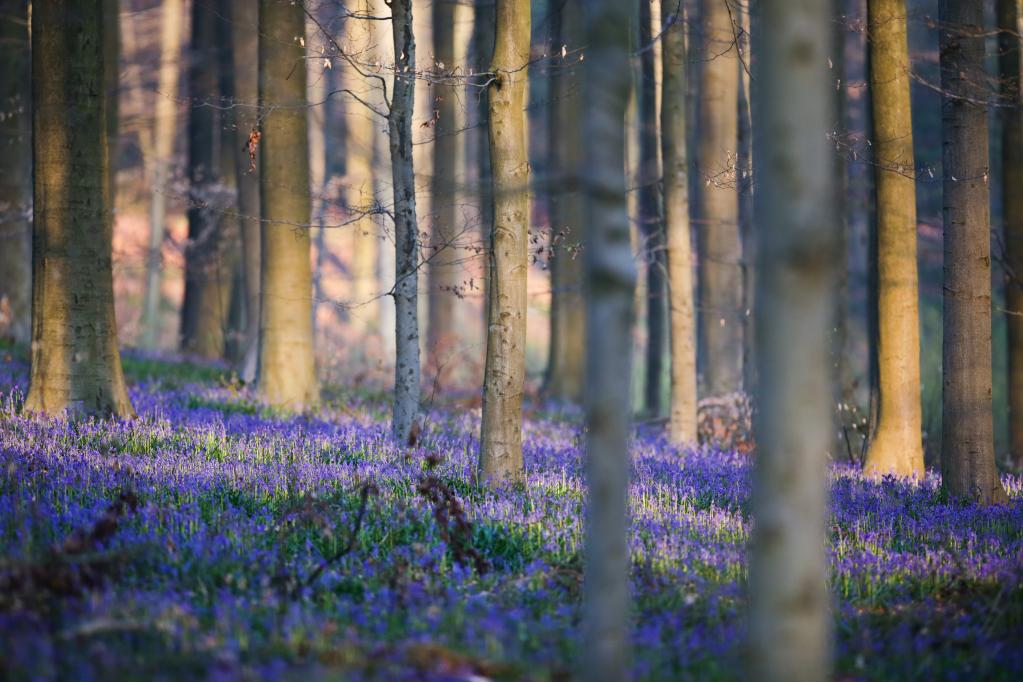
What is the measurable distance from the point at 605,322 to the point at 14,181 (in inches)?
625

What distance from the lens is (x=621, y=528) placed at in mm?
4289

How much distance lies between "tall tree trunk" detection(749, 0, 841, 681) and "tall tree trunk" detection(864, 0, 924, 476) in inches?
284

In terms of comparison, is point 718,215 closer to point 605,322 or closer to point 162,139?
point 605,322

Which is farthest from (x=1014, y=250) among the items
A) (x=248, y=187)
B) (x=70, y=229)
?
(x=70, y=229)

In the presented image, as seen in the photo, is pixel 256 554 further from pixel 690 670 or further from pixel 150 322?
pixel 150 322

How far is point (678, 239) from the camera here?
1455cm

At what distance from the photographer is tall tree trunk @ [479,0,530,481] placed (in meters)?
8.34

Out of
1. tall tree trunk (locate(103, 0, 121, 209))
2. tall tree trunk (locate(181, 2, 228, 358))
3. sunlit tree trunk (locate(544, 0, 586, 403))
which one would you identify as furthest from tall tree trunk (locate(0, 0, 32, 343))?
sunlit tree trunk (locate(544, 0, 586, 403))

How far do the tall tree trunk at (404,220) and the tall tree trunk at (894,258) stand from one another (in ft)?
16.2

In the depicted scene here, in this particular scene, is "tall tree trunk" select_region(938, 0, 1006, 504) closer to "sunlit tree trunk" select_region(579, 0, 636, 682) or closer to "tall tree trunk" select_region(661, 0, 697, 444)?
"tall tree trunk" select_region(661, 0, 697, 444)

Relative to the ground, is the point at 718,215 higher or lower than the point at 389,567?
higher

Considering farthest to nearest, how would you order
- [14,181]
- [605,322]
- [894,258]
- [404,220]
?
[14,181]
[894,258]
[404,220]
[605,322]

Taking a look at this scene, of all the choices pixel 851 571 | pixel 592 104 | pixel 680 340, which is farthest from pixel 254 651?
pixel 680 340

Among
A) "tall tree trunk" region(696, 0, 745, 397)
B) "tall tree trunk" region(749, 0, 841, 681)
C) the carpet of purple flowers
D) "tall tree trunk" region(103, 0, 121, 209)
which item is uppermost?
"tall tree trunk" region(103, 0, 121, 209)
